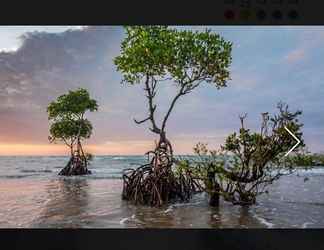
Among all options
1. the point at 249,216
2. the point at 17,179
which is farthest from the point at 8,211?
the point at 249,216

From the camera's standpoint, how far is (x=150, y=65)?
4543 mm

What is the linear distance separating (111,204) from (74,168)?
49cm

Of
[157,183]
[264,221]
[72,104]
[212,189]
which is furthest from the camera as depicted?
[157,183]

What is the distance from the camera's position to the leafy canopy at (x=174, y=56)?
170 inches

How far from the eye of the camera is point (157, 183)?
189 inches

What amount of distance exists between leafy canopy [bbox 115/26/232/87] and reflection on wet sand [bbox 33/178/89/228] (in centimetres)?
117

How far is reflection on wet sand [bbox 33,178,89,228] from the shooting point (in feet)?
14.2
